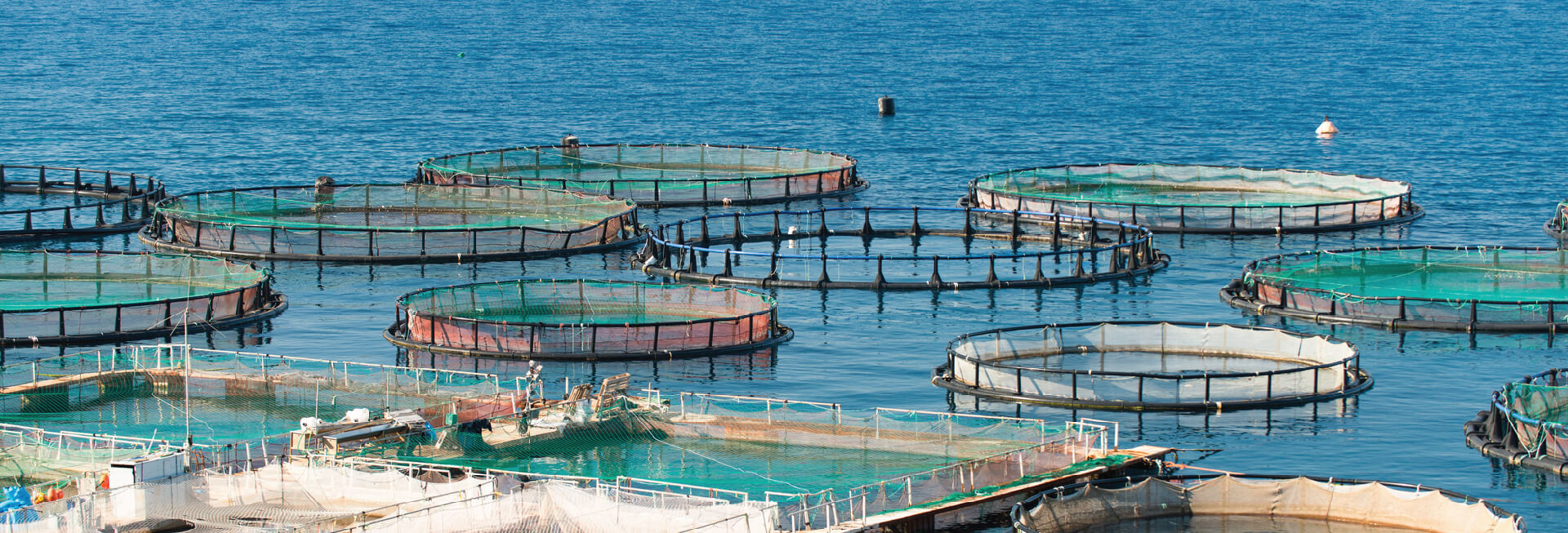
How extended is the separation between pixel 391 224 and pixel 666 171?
3162 cm

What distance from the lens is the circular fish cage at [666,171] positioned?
129m

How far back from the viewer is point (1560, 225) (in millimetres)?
120875

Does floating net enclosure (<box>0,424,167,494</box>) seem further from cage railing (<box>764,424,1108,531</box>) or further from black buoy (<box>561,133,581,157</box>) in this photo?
black buoy (<box>561,133,581,157</box>)

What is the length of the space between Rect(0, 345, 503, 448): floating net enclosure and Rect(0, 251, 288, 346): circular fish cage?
31.9 feet

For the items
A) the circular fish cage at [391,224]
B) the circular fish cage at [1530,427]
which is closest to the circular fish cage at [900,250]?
the circular fish cage at [391,224]

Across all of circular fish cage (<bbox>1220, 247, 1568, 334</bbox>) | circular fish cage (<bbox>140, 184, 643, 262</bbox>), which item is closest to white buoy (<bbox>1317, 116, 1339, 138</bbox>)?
circular fish cage (<bbox>140, 184, 643, 262</bbox>)

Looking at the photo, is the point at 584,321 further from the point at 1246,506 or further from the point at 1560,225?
the point at 1560,225

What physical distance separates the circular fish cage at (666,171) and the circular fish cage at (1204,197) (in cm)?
1152

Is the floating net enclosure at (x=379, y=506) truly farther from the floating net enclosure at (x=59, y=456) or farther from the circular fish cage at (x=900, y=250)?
the circular fish cage at (x=900, y=250)

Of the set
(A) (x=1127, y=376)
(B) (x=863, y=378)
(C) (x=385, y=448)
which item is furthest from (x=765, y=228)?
(C) (x=385, y=448)

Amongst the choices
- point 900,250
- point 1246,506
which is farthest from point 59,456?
point 900,250

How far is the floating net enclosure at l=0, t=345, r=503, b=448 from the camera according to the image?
218 ft

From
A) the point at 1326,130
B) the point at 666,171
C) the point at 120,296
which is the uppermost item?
the point at 1326,130

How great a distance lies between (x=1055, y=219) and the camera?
11125 centimetres
